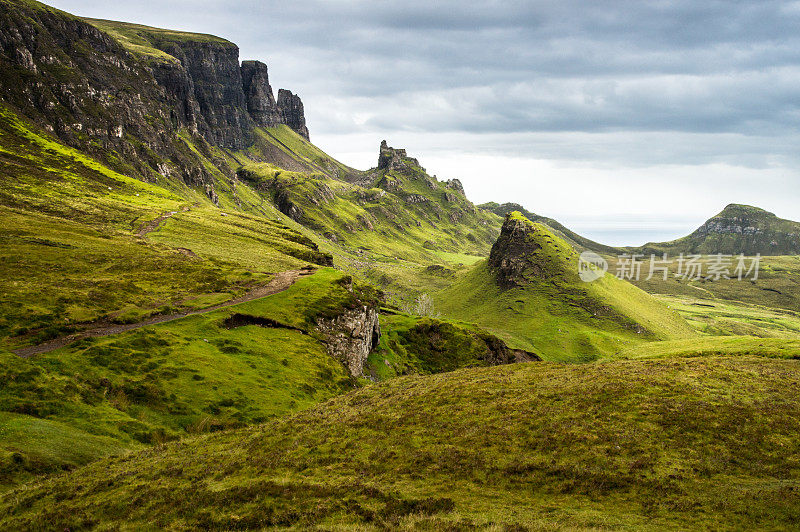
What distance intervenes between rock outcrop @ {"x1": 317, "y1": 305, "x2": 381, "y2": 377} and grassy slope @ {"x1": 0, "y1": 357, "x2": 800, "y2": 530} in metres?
35.4

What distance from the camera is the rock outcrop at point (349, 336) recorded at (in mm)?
80625

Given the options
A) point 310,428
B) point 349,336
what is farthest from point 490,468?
point 349,336

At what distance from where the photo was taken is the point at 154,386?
44.8 m

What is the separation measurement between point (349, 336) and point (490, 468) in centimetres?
5855

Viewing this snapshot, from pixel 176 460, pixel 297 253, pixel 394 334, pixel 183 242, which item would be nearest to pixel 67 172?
pixel 183 242

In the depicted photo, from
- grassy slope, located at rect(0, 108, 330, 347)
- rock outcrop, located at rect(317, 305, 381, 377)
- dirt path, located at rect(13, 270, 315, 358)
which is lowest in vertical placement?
rock outcrop, located at rect(317, 305, 381, 377)

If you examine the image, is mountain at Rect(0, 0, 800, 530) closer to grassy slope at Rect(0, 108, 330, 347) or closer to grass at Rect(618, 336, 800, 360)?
grassy slope at Rect(0, 108, 330, 347)

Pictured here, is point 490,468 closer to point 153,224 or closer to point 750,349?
point 750,349

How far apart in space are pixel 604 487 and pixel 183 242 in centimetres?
13598

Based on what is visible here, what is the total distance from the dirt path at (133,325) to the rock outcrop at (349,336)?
14.8 m

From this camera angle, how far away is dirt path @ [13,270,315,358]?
1778 inches

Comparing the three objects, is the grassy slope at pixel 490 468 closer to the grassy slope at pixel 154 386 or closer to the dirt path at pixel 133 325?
the grassy slope at pixel 154 386

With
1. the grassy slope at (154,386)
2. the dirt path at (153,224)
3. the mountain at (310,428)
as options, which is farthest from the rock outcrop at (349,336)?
the dirt path at (153,224)

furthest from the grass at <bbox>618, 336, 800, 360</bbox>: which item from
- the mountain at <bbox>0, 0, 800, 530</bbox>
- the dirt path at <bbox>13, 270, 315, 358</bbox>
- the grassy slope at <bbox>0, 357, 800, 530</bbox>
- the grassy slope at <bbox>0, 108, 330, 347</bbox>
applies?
the grassy slope at <bbox>0, 108, 330, 347</bbox>
